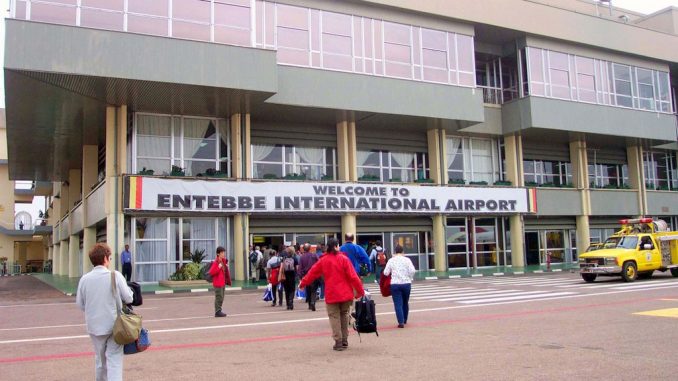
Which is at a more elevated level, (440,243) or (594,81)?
(594,81)

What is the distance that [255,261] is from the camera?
2605 cm

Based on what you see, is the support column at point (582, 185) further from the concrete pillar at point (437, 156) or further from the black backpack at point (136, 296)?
the black backpack at point (136, 296)

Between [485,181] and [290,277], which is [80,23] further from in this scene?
[485,181]

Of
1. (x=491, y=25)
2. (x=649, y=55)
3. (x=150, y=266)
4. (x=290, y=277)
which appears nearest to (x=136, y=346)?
(x=290, y=277)

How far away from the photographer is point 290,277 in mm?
15180

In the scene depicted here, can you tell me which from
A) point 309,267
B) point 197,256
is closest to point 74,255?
point 197,256

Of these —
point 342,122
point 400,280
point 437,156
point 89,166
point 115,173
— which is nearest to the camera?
point 400,280

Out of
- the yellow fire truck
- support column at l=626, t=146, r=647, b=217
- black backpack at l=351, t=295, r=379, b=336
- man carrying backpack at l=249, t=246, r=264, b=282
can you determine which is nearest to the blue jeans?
black backpack at l=351, t=295, r=379, b=336

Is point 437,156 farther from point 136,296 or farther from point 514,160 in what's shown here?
point 136,296

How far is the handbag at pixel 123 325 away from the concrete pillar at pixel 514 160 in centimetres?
3179

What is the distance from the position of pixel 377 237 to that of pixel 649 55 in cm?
2233

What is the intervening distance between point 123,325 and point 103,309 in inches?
11.2

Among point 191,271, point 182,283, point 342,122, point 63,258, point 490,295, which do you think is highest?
point 342,122

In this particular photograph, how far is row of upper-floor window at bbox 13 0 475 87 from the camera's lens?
2180 centimetres
